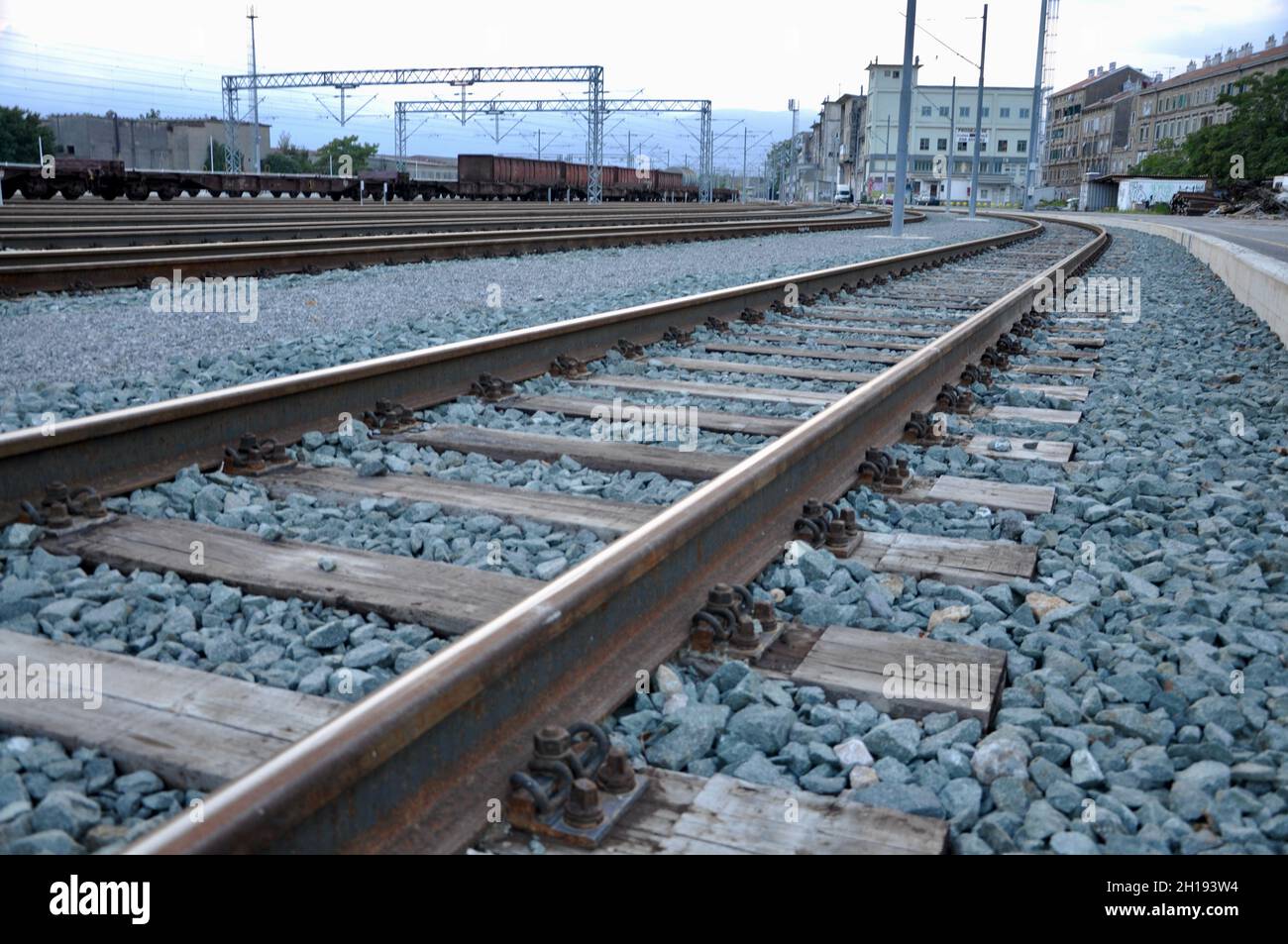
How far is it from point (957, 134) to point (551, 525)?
12760 cm

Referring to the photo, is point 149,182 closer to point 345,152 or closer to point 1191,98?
point 345,152

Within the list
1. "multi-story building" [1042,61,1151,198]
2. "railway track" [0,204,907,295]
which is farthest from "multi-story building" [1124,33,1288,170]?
"railway track" [0,204,907,295]

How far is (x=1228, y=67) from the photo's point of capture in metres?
103

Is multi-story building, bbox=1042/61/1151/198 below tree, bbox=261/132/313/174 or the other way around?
the other way around

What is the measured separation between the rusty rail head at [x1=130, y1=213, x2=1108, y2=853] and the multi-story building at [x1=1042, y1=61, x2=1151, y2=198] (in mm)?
131178

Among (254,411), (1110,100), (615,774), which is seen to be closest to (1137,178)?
(1110,100)

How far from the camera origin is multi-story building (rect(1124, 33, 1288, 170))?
99.4 meters

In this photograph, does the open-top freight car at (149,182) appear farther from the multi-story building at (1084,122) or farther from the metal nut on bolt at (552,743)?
the multi-story building at (1084,122)

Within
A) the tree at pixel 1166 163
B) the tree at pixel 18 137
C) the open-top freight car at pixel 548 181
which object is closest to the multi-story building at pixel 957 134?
the tree at pixel 1166 163

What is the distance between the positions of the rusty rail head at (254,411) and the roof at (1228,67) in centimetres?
10562

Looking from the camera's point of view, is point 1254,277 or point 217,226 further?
point 217,226

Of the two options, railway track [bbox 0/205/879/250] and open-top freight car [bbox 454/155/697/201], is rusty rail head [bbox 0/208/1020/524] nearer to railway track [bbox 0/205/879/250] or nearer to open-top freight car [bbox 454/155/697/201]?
railway track [bbox 0/205/879/250]
